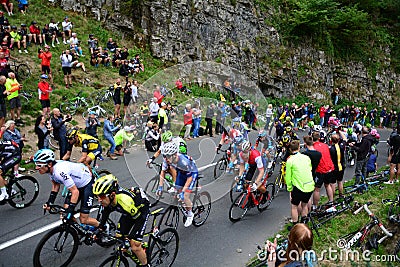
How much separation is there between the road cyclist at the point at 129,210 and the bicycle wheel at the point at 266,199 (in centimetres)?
419

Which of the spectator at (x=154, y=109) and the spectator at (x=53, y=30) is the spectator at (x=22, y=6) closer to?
the spectator at (x=53, y=30)

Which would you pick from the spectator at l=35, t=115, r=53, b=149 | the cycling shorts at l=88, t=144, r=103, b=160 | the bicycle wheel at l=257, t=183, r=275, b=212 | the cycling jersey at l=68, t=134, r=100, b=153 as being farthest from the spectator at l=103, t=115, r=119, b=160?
the bicycle wheel at l=257, t=183, r=275, b=212

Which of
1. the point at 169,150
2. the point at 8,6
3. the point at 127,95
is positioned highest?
the point at 8,6

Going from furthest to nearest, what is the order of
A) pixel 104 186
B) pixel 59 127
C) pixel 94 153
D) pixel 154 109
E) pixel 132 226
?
pixel 154 109
pixel 59 127
pixel 94 153
pixel 132 226
pixel 104 186

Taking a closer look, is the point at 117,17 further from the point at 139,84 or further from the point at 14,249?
the point at 14,249

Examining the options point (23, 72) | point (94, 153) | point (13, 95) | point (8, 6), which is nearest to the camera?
point (94, 153)

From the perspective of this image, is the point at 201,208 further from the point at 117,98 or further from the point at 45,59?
the point at 45,59

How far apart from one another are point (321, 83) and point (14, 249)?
105 feet

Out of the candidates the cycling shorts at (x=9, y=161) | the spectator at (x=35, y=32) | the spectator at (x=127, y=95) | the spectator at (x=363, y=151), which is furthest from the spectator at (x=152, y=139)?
the spectator at (x=35, y=32)

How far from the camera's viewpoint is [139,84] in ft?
57.3

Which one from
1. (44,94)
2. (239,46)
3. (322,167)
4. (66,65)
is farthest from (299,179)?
(239,46)

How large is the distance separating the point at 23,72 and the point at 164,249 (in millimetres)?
13488

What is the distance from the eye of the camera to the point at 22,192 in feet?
25.7

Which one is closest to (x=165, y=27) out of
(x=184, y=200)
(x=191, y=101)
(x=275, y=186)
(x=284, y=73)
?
(x=284, y=73)
